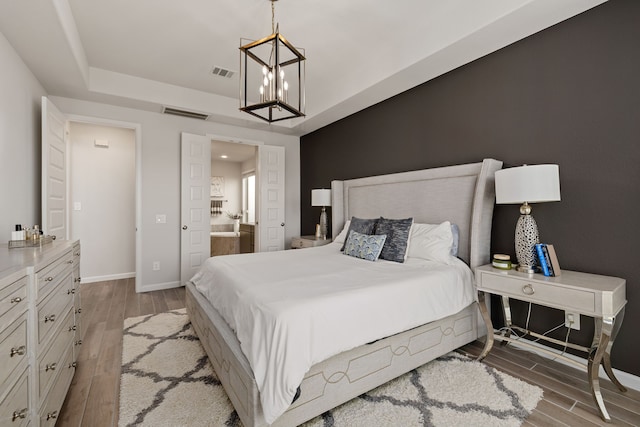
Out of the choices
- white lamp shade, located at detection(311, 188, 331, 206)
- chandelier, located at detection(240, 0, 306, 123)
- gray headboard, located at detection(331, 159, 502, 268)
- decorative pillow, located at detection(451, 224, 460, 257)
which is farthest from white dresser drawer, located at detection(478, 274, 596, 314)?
white lamp shade, located at detection(311, 188, 331, 206)

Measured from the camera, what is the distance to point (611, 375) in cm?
191

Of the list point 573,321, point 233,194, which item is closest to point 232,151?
point 233,194

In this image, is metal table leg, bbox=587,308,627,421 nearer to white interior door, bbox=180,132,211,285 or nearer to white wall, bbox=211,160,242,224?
white interior door, bbox=180,132,211,285

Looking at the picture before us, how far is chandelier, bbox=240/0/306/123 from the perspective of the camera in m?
2.06

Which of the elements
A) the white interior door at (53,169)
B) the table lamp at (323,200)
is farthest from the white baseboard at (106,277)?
the table lamp at (323,200)

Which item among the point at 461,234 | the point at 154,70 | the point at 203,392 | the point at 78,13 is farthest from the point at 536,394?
the point at 154,70

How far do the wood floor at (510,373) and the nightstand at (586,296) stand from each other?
116mm

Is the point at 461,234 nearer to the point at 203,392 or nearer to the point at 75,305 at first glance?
the point at 203,392

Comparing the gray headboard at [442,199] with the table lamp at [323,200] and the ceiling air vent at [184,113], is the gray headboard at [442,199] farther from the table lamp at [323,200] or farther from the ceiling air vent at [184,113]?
the ceiling air vent at [184,113]

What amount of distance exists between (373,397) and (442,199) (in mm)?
1964

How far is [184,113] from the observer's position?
4375 mm

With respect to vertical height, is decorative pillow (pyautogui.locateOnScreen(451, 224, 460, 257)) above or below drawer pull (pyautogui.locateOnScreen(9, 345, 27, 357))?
above

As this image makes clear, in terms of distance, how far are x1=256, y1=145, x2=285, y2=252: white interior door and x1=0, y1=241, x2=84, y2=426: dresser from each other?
11.1ft

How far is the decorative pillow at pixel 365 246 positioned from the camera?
Result: 2.89 meters
